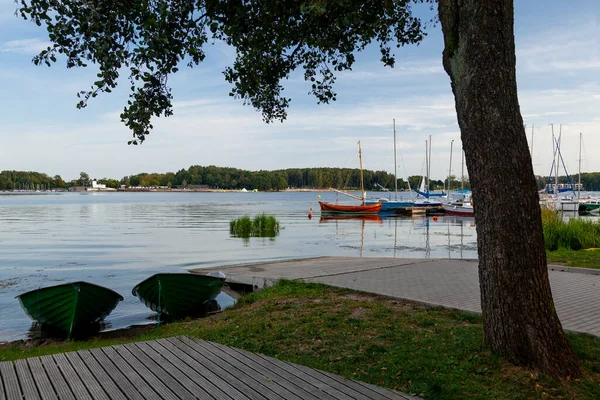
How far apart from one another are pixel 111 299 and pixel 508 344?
7439 millimetres

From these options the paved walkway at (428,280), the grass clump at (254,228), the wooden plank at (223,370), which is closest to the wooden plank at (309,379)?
the wooden plank at (223,370)

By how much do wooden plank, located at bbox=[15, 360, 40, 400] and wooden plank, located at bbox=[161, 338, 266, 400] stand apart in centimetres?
145

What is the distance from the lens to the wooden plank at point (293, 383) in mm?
4203

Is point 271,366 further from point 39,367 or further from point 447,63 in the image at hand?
point 447,63

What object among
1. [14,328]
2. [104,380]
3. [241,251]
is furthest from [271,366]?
[241,251]

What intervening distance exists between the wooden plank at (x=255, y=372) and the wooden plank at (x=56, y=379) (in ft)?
4.80

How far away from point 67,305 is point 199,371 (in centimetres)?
513

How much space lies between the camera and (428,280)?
10.1 meters

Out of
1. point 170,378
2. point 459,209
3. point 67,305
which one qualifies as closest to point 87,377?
point 170,378

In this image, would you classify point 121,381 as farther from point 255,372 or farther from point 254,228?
point 254,228

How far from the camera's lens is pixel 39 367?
493cm

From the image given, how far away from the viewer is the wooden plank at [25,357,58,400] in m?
4.23

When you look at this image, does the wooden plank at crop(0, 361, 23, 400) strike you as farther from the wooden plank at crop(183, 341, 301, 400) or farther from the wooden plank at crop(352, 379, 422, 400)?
the wooden plank at crop(352, 379, 422, 400)

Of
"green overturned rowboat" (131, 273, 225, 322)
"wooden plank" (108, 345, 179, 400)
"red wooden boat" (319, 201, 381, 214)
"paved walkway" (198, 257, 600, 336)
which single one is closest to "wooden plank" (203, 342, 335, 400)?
"wooden plank" (108, 345, 179, 400)
